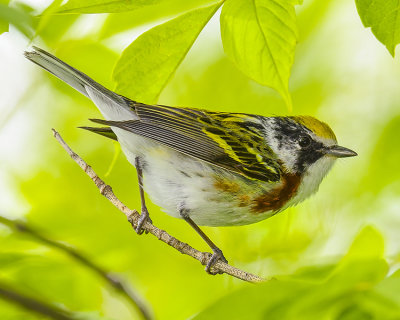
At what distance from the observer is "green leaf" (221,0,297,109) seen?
1.40m

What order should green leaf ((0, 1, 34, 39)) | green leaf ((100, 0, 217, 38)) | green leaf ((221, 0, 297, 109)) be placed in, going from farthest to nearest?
Answer: green leaf ((100, 0, 217, 38)) < green leaf ((221, 0, 297, 109)) < green leaf ((0, 1, 34, 39))

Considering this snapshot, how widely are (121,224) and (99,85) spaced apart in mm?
542

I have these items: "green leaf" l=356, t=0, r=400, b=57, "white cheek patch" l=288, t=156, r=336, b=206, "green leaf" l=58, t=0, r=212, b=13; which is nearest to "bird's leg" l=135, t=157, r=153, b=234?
"white cheek patch" l=288, t=156, r=336, b=206

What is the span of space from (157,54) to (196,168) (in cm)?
104

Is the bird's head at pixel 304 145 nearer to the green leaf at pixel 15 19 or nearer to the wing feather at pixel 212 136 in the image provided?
the wing feather at pixel 212 136

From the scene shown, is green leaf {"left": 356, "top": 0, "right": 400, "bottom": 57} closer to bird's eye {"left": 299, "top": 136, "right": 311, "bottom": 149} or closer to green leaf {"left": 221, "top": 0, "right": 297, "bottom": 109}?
green leaf {"left": 221, "top": 0, "right": 297, "bottom": 109}

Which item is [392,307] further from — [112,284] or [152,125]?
[152,125]

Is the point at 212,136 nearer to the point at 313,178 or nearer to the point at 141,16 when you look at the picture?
the point at 313,178

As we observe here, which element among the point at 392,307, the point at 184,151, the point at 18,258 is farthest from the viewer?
the point at 184,151

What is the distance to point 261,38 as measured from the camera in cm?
149

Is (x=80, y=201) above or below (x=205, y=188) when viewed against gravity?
below

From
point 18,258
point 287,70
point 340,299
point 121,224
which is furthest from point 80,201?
point 340,299

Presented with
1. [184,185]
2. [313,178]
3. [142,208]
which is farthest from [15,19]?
[313,178]

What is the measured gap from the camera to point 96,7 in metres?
1.16
